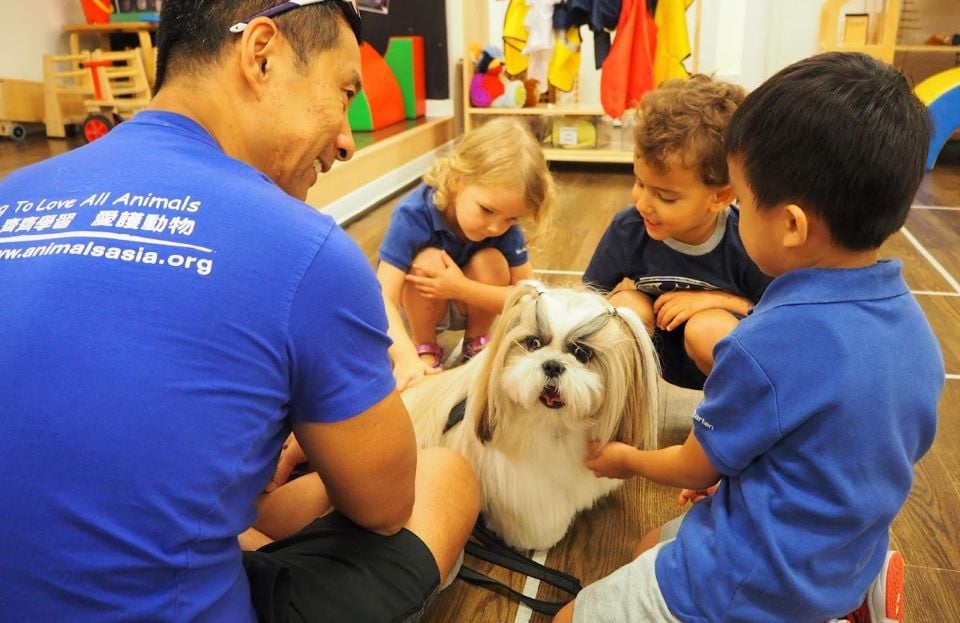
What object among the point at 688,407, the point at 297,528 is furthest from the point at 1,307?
the point at 688,407

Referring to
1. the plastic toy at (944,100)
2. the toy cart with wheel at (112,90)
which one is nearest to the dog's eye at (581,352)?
the plastic toy at (944,100)

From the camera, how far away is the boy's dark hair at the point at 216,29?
910mm

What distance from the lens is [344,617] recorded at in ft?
3.26

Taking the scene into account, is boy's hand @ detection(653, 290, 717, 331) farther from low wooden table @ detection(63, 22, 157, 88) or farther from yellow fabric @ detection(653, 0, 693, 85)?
low wooden table @ detection(63, 22, 157, 88)

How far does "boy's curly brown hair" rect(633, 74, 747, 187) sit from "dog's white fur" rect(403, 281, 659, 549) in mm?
375

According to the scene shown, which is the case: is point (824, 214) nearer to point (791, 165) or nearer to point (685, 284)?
point (791, 165)

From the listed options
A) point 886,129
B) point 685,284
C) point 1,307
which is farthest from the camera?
point 685,284

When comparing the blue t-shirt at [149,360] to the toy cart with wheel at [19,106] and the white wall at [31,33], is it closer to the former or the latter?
the toy cart with wheel at [19,106]

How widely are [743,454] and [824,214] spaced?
318 mm

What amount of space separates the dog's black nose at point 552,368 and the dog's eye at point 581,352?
5cm

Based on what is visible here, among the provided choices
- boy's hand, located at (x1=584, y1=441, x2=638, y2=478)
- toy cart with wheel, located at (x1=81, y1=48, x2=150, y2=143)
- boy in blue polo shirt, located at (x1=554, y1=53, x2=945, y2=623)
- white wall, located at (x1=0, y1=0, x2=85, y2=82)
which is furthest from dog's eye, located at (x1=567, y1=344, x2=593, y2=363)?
white wall, located at (x1=0, y1=0, x2=85, y2=82)

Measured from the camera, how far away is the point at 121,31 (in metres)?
5.34

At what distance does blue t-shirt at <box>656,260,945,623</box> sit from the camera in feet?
2.96

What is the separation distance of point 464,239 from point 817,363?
1369 mm
